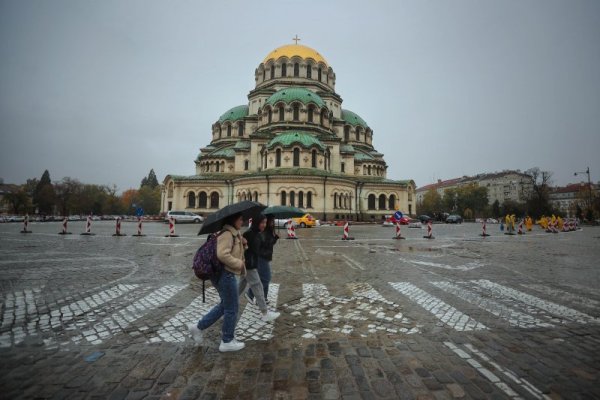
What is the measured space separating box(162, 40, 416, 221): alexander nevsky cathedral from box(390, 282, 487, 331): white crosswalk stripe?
3003 cm

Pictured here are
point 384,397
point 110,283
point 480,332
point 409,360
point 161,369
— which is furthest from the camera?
point 110,283

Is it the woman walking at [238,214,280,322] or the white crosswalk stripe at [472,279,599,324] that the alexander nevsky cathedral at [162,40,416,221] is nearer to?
the white crosswalk stripe at [472,279,599,324]

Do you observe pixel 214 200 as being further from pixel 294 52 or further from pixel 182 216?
pixel 294 52

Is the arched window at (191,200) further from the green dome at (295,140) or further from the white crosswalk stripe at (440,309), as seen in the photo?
the white crosswalk stripe at (440,309)

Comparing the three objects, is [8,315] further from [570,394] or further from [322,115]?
[322,115]

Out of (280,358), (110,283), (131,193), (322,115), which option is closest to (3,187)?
(131,193)

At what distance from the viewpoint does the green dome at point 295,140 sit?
37438 millimetres

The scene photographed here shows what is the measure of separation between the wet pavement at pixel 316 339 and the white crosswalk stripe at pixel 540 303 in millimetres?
25

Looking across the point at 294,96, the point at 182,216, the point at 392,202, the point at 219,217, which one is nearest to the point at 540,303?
the point at 219,217

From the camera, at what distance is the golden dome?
48375mm

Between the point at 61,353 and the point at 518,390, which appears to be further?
the point at 61,353

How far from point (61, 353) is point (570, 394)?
5339 millimetres

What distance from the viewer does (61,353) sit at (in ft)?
10.9

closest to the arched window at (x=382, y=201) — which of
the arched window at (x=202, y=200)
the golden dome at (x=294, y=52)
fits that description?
the golden dome at (x=294, y=52)
